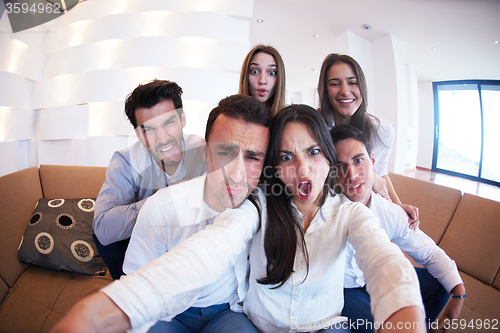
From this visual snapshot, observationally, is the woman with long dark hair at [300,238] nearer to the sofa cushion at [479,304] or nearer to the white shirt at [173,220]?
the white shirt at [173,220]

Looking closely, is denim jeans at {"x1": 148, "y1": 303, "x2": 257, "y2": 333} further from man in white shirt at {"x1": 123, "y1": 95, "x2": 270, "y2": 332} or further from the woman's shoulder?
the woman's shoulder

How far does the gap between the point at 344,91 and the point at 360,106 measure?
0.52 feet

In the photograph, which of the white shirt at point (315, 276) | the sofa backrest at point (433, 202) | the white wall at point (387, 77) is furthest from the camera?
the white wall at point (387, 77)

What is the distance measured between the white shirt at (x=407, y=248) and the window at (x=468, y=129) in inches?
288

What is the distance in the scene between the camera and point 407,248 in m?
0.99

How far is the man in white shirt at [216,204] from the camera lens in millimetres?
810

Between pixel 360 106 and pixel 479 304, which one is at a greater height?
pixel 360 106

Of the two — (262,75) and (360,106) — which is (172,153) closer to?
(262,75)

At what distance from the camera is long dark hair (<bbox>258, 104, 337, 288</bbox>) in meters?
0.75

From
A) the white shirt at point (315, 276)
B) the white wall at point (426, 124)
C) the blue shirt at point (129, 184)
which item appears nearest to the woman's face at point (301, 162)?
the white shirt at point (315, 276)

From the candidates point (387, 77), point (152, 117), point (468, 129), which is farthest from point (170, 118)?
point (468, 129)

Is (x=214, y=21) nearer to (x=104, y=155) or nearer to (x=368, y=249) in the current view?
(x=104, y=155)

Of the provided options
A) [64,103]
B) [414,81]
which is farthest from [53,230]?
[414,81]

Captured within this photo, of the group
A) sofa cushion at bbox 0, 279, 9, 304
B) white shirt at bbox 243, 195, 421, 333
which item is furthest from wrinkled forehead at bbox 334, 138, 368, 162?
sofa cushion at bbox 0, 279, 9, 304
